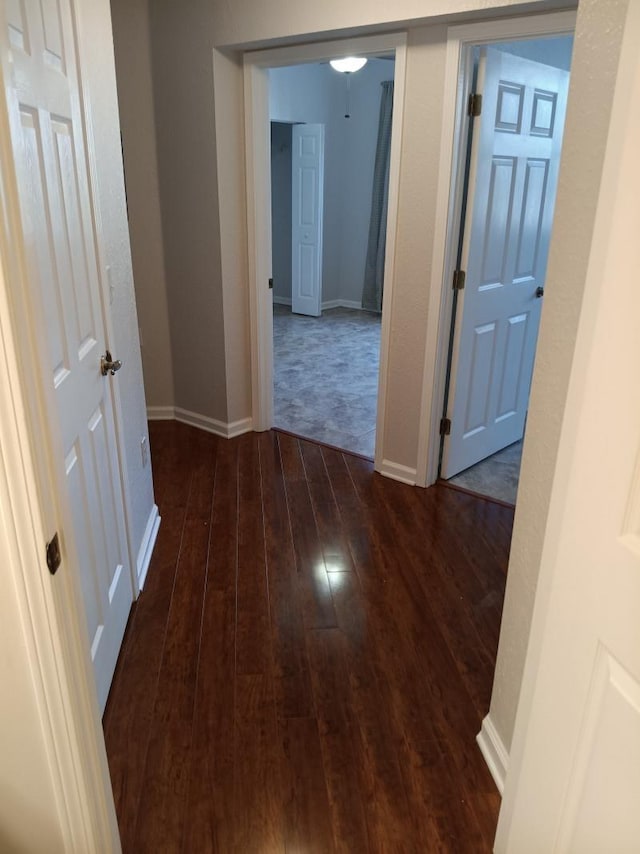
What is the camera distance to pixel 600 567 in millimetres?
956

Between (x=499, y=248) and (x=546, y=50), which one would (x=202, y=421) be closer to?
(x=499, y=248)

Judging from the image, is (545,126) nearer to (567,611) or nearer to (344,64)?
(344,64)

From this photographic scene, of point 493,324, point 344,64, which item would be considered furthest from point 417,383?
point 344,64

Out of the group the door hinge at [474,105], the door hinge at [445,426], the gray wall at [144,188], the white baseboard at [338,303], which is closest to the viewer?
the door hinge at [474,105]

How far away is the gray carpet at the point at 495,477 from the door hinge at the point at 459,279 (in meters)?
0.99

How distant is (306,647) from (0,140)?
5.81 ft

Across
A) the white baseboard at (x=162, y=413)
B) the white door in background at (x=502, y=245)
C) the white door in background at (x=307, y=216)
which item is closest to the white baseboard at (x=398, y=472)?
the white door in background at (x=502, y=245)

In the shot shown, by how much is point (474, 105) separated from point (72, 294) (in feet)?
6.46

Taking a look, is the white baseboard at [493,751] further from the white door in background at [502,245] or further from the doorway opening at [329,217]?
the doorway opening at [329,217]

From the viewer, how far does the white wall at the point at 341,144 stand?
630cm

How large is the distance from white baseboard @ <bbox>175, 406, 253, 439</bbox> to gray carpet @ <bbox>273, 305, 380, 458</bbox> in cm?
27

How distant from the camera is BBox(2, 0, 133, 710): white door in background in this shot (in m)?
1.43

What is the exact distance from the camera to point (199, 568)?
8.43ft

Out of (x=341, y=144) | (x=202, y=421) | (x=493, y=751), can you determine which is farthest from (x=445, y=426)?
(x=341, y=144)
